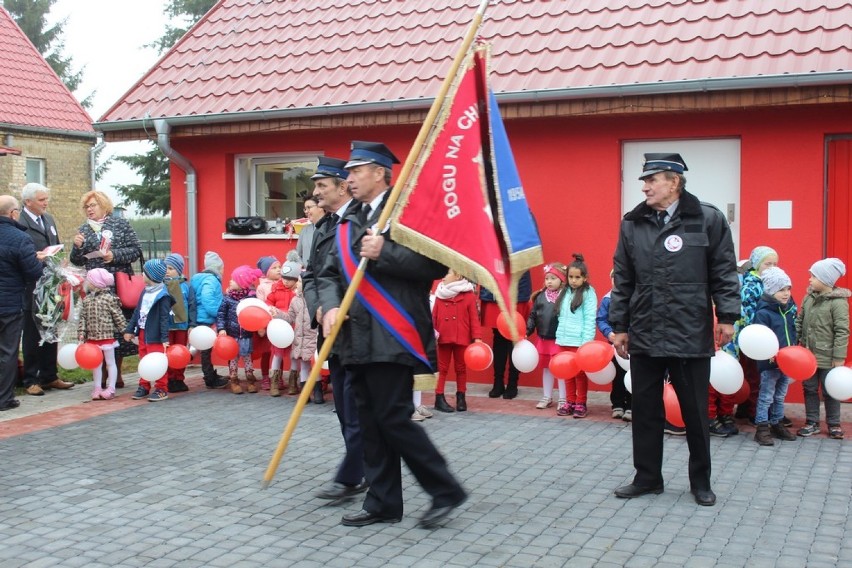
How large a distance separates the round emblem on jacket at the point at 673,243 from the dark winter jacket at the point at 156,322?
5.57 metres

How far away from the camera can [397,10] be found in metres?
12.1

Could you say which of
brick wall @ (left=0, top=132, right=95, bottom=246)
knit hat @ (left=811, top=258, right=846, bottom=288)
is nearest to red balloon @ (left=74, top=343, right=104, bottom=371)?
knit hat @ (left=811, top=258, right=846, bottom=288)

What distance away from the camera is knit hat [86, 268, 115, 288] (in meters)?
9.65

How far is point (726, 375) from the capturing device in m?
7.34

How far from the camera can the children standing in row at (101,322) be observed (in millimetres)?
9625

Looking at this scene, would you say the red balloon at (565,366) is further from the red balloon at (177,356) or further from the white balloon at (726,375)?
the red balloon at (177,356)

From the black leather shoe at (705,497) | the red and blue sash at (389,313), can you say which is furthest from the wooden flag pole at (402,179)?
the black leather shoe at (705,497)

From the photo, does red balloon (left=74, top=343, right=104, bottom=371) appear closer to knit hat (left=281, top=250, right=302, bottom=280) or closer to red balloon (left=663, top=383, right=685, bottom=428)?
knit hat (left=281, top=250, right=302, bottom=280)

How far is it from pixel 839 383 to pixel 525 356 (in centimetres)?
269

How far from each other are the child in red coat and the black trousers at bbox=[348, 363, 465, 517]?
3.51 m

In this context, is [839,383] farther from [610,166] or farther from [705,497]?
[610,166]

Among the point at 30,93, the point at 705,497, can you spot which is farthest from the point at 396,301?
the point at 30,93

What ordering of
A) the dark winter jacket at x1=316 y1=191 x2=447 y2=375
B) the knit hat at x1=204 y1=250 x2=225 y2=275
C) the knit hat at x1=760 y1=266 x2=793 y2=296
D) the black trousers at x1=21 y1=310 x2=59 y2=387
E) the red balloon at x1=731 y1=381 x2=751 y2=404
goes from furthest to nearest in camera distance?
the knit hat at x1=204 y1=250 x2=225 y2=275, the black trousers at x1=21 y1=310 x2=59 y2=387, the red balloon at x1=731 y1=381 x2=751 y2=404, the knit hat at x1=760 y1=266 x2=793 y2=296, the dark winter jacket at x1=316 y1=191 x2=447 y2=375

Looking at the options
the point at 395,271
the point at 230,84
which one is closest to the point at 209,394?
the point at 230,84
